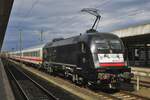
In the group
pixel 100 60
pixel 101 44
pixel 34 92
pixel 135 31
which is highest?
pixel 135 31

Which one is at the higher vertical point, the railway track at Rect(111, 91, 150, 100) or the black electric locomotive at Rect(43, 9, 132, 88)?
the black electric locomotive at Rect(43, 9, 132, 88)

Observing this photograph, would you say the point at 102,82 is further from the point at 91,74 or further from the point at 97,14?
the point at 97,14

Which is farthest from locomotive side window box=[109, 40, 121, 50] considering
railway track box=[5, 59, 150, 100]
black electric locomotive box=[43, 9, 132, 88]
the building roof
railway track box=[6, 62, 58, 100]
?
the building roof

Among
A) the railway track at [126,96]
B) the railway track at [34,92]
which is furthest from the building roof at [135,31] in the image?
the railway track at [126,96]

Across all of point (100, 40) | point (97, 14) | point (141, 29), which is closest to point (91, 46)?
point (100, 40)

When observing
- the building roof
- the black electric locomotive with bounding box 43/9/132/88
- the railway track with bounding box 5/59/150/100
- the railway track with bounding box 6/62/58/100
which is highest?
the building roof

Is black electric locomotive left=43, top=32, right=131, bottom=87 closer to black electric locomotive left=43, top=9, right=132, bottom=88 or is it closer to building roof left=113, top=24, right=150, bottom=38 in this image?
black electric locomotive left=43, top=9, right=132, bottom=88

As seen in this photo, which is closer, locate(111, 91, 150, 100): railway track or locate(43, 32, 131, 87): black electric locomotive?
locate(111, 91, 150, 100): railway track

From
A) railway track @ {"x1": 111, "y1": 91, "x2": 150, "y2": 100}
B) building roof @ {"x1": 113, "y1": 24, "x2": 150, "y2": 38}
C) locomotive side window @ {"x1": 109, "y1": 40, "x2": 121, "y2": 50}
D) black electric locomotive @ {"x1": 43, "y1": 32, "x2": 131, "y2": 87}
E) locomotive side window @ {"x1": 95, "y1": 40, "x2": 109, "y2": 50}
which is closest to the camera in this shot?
railway track @ {"x1": 111, "y1": 91, "x2": 150, "y2": 100}

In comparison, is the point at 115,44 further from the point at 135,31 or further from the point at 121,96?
the point at 135,31

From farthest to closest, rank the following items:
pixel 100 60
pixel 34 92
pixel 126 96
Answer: pixel 34 92, pixel 100 60, pixel 126 96

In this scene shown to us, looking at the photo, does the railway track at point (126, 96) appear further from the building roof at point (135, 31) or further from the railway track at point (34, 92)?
the building roof at point (135, 31)

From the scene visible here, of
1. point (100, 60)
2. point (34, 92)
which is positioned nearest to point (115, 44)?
point (100, 60)

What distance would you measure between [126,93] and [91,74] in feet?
6.80
